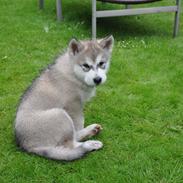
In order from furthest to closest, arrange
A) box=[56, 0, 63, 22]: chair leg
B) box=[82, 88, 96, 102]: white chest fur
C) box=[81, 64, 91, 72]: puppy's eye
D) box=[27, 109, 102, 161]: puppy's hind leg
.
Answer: box=[56, 0, 63, 22]: chair leg → box=[82, 88, 96, 102]: white chest fur → box=[81, 64, 91, 72]: puppy's eye → box=[27, 109, 102, 161]: puppy's hind leg

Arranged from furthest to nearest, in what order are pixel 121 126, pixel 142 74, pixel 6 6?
pixel 6 6
pixel 142 74
pixel 121 126

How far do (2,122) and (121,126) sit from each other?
1.25 metres

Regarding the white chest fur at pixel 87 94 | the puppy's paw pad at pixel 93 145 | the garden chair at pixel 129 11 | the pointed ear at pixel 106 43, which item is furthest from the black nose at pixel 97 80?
the garden chair at pixel 129 11

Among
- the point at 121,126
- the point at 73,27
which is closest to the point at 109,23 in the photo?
the point at 73,27

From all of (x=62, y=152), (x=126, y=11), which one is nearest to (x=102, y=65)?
(x=62, y=152)

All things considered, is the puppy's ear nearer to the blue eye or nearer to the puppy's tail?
the blue eye

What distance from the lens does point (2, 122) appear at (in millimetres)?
4320

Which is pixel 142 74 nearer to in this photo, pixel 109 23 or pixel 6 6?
pixel 109 23

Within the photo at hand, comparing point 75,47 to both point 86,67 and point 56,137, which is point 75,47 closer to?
point 86,67

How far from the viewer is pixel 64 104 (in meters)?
3.73

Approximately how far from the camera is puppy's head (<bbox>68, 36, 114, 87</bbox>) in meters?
3.64

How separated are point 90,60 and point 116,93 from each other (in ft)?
4.58

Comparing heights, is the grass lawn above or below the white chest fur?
below

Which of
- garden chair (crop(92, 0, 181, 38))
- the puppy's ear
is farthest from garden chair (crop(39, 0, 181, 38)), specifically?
the puppy's ear
